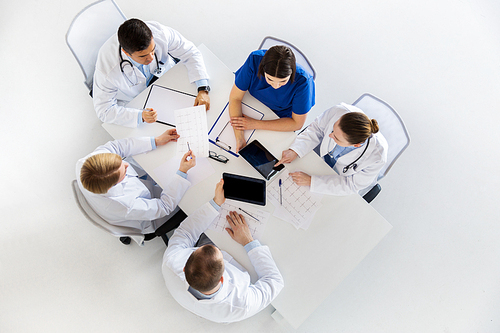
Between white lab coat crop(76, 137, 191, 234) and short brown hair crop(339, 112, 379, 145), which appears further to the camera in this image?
white lab coat crop(76, 137, 191, 234)

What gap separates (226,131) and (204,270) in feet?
2.77

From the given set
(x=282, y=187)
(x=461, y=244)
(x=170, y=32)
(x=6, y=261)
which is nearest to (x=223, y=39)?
(x=170, y=32)

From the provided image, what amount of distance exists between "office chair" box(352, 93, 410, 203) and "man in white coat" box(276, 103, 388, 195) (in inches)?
9.8

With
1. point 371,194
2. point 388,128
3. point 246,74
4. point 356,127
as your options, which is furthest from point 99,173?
point 388,128

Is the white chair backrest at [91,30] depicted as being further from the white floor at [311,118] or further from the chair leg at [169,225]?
the chair leg at [169,225]

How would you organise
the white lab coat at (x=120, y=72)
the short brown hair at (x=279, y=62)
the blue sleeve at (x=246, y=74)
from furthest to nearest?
the white lab coat at (x=120, y=72), the blue sleeve at (x=246, y=74), the short brown hair at (x=279, y=62)

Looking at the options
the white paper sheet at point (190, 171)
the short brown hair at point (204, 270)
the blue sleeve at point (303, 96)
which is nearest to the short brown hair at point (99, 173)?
the white paper sheet at point (190, 171)

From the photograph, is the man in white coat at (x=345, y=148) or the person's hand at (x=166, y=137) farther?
the person's hand at (x=166, y=137)

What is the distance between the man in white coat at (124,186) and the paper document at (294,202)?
0.51 m

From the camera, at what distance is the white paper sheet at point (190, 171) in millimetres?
1662

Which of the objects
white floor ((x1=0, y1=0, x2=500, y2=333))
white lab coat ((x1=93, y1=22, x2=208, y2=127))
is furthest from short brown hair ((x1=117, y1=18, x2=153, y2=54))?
white floor ((x1=0, y1=0, x2=500, y2=333))

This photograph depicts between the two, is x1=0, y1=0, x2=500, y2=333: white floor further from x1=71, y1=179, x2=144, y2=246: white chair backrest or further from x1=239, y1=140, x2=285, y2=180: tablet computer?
x1=239, y1=140, x2=285, y2=180: tablet computer

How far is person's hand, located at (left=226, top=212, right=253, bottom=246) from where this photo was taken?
1551mm

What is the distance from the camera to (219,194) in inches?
59.7
